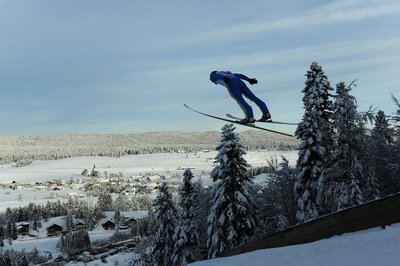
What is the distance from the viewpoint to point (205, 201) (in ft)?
110

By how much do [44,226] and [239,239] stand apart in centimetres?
14096

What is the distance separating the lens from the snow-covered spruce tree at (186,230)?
2777cm

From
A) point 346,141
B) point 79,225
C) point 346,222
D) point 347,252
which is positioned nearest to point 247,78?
point 346,222

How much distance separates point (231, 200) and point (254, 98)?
14998 millimetres

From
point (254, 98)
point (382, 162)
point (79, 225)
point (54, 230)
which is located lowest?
point (54, 230)

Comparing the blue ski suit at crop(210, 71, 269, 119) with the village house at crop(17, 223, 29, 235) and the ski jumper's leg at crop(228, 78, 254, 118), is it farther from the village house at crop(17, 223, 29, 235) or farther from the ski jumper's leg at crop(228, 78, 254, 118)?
the village house at crop(17, 223, 29, 235)

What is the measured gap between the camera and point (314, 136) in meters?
22.5

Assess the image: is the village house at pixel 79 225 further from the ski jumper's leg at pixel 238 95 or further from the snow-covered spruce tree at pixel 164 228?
the ski jumper's leg at pixel 238 95

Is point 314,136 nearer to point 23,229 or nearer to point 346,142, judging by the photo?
point 346,142

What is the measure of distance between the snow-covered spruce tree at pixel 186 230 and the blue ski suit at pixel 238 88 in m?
19.1

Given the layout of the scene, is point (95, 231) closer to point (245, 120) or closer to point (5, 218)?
point (5, 218)

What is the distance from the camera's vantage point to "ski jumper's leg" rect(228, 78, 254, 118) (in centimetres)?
963

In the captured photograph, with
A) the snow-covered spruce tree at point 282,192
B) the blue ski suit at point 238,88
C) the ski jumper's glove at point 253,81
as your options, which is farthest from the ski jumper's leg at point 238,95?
the snow-covered spruce tree at point 282,192

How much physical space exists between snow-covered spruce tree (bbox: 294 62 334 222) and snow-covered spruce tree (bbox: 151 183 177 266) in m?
11.2
